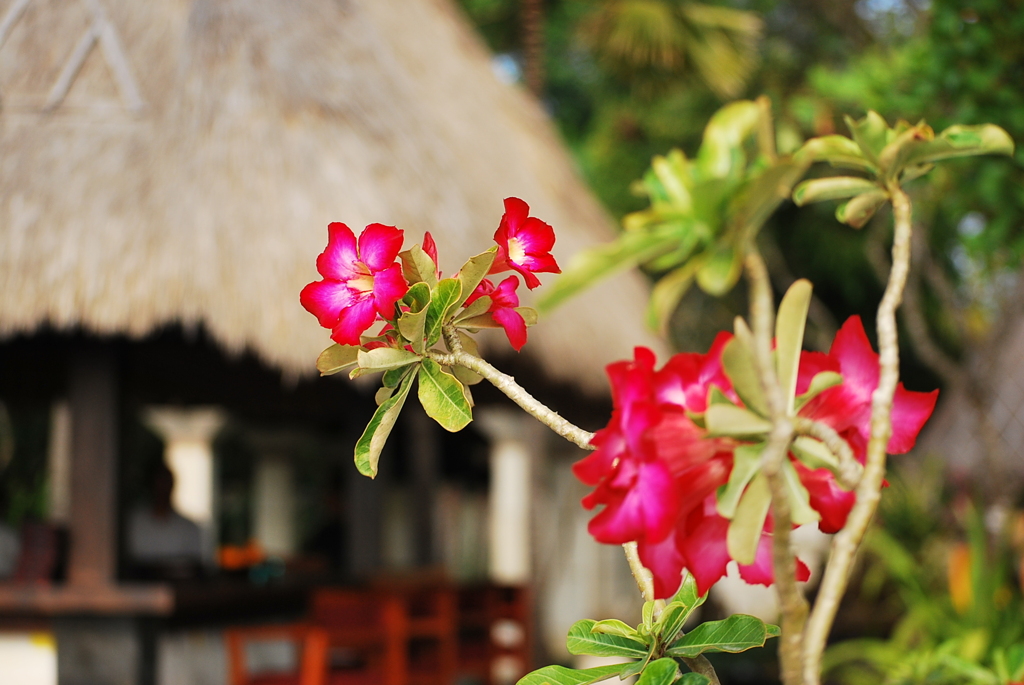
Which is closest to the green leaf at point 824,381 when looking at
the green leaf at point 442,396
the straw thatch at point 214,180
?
the green leaf at point 442,396

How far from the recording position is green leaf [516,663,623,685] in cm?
64

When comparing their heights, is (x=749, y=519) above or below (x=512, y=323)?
below

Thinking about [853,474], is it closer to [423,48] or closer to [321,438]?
[423,48]

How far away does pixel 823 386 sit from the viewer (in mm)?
494

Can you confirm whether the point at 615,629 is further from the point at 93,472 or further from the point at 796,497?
the point at 93,472

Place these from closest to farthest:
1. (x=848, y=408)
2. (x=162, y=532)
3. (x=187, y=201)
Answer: (x=848, y=408), (x=187, y=201), (x=162, y=532)

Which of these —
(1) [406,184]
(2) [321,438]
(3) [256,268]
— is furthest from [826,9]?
(3) [256,268]

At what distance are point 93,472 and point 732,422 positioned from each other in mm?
2828

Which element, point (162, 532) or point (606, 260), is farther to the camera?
point (162, 532)

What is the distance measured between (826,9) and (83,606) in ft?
22.7

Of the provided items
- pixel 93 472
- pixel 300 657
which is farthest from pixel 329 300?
pixel 300 657

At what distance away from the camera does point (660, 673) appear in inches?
22.8

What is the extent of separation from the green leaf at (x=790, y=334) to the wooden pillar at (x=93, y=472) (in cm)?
278

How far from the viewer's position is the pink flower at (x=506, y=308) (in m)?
0.68
